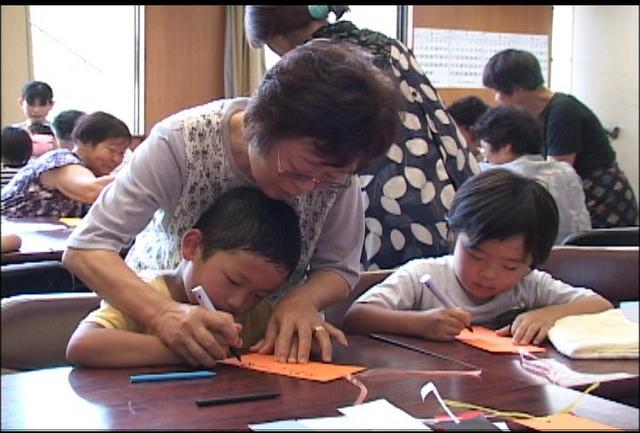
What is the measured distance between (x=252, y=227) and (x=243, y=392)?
1.03ft

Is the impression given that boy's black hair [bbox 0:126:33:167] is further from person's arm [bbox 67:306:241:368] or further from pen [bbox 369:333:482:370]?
pen [bbox 369:333:482:370]

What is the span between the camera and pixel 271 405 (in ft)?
2.60

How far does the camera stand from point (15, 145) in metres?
0.71

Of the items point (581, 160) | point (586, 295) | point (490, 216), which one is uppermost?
point (581, 160)

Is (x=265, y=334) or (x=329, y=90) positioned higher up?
(x=329, y=90)

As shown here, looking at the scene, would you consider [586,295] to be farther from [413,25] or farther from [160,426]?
[160,426]

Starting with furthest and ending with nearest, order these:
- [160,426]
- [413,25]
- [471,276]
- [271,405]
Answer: [471,276]
[413,25]
[271,405]
[160,426]

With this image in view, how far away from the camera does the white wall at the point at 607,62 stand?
0.73m

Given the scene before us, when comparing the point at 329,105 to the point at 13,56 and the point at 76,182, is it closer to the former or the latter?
the point at 13,56

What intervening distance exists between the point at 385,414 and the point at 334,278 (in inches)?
19.1

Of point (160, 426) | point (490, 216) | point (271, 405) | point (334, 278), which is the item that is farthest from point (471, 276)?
point (160, 426)

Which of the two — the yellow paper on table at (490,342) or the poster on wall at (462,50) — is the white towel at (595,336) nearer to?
the yellow paper on table at (490,342)

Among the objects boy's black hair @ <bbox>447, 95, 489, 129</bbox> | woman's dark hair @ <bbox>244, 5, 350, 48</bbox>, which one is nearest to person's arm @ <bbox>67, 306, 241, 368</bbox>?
woman's dark hair @ <bbox>244, 5, 350, 48</bbox>

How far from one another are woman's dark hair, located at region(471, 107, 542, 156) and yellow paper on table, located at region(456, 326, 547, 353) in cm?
31
